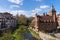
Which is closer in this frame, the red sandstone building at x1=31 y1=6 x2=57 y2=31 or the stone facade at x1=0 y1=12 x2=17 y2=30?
the red sandstone building at x1=31 y1=6 x2=57 y2=31

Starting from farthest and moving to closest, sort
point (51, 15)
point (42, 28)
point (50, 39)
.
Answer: point (51, 15) < point (42, 28) < point (50, 39)

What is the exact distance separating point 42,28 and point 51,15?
32.0 feet

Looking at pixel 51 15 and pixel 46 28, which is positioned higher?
pixel 51 15

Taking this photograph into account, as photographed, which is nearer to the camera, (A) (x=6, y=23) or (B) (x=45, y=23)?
(B) (x=45, y=23)

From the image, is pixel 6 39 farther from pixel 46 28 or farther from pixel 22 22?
pixel 22 22

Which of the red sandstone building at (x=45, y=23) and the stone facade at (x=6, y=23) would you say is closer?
the red sandstone building at (x=45, y=23)

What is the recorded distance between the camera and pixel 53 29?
5006cm

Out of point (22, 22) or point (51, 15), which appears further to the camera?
point (22, 22)

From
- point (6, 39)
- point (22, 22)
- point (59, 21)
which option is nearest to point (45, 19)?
point (59, 21)

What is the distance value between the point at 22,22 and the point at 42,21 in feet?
75.8

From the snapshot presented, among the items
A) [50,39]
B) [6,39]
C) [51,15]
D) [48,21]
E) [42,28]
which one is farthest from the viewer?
[51,15]

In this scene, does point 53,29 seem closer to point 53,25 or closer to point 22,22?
point 53,25

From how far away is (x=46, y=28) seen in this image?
49.2m

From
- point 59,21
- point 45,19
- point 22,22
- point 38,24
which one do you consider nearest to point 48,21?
point 45,19
